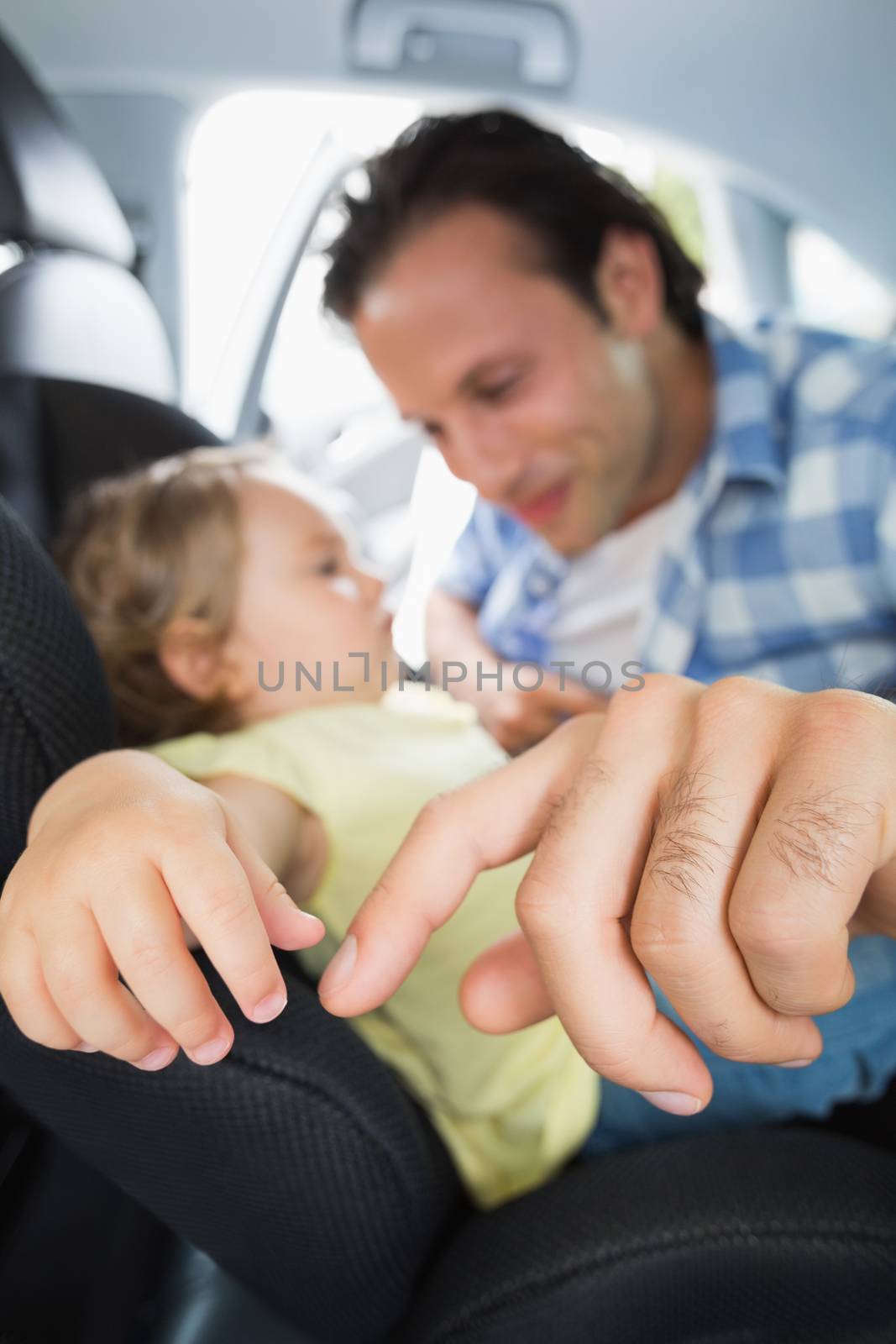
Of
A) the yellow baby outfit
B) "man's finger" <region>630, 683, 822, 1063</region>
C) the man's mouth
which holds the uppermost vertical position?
"man's finger" <region>630, 683, 822, 1063</region>

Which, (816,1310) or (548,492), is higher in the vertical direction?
(548,492)

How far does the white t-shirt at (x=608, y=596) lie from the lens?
1104mm

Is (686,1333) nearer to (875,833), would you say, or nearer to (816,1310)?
(816,1310)

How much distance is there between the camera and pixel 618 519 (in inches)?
45.1

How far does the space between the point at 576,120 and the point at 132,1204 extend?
5.06 ft

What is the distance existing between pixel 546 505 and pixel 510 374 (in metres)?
Result: 0.15

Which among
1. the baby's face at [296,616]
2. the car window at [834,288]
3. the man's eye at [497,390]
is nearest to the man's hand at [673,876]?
the baby's face at [296,616]

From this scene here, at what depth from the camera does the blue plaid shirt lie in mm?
905

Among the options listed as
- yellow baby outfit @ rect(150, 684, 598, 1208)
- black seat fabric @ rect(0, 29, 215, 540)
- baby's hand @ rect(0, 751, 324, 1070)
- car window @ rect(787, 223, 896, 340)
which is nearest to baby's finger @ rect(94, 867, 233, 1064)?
baby's hand @ rect(0, 751, 324, 1070)

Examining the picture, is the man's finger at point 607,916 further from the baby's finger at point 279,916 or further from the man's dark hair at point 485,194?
the man's dark hair at point 485,194

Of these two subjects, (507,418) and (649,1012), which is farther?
(507,418)

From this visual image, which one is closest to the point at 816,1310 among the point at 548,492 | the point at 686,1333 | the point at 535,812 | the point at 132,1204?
the point at 686,1333

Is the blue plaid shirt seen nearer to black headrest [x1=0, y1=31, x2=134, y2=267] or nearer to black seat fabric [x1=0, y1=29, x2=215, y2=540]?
black seat fabric [x1=0, y1=29, x2=215, y2=540]

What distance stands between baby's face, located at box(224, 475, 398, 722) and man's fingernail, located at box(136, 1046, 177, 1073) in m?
0.44
